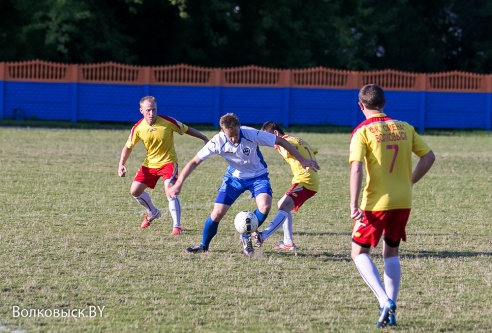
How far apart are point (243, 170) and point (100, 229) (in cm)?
204

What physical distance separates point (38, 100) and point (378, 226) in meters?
25.0

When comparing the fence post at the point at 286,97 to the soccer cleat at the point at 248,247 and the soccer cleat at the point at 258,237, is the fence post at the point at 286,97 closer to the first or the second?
the soccer cleat at the point at 258,237

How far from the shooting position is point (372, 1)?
39.0m

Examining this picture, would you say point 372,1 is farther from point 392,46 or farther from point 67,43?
point 67,43

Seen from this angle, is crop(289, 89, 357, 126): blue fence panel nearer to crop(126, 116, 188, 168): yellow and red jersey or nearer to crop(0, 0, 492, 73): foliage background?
crop(0, 0, 492, 73): foliage background

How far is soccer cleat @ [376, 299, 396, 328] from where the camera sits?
5961 mm

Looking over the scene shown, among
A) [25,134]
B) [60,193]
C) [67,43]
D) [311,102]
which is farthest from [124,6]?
[60,193]

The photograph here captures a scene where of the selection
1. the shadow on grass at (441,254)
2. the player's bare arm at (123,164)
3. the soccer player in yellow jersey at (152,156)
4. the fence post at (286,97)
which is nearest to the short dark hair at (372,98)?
the shadow on grass at (441,254)

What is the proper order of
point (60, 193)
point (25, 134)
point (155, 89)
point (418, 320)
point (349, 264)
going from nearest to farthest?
point (418, 320), point (349, 264), point (60, 193), point (25, 134), point (155, 89)

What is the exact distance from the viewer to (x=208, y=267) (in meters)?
7.91

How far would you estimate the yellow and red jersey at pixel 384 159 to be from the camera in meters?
6.10

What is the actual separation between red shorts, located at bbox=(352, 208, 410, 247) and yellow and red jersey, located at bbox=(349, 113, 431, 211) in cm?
5

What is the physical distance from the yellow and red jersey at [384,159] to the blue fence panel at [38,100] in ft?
81.1

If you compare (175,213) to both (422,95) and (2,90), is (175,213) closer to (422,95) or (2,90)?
(2,90)
